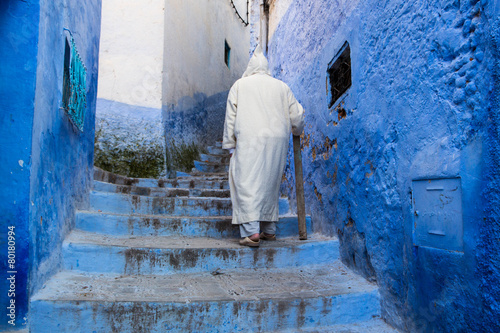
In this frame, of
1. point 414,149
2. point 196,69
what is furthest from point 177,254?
point 196,69

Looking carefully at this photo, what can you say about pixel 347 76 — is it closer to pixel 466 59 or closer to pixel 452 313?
pixel 466 59

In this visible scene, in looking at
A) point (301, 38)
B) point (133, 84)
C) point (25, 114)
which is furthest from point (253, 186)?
point (133, 84)

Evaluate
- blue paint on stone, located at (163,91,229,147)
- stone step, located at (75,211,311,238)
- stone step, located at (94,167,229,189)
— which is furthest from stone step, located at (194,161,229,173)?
stone step, located at (75,211,311,238)

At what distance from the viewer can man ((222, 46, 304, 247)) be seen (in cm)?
266

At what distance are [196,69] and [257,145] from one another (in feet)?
16.2

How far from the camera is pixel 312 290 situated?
2076 mm

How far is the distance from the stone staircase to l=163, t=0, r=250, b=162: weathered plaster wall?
10.6 ft

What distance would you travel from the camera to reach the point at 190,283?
2.09m

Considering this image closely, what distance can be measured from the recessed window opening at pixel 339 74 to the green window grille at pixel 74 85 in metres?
1.86

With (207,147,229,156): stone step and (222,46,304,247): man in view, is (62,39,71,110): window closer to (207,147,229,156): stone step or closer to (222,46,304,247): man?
(222,46,304,247): man

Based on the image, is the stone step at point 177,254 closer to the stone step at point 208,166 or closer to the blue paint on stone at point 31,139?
the blue paint on stone at point 31,139

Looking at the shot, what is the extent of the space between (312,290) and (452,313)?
0.76 metres

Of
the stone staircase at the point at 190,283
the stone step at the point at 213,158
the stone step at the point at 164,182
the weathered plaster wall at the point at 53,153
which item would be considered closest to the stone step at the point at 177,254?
the stone staircase at the point at 190,283

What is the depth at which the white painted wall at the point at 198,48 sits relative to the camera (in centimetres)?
595
